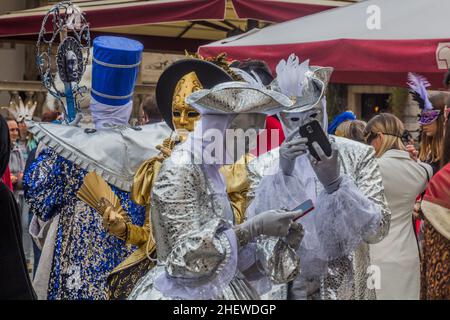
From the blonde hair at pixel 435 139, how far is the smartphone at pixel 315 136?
2.82 meters

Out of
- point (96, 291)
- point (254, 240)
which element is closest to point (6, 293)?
point (254, 240)

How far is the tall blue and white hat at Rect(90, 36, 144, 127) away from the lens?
5543 millimetres

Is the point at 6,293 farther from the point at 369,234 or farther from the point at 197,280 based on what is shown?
the point at 369,234

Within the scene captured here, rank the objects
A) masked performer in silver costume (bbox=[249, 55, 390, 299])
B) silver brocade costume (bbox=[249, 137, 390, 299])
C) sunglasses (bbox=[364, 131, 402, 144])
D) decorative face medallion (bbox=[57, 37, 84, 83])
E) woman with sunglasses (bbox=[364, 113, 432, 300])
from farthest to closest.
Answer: sunglasses (bbox=[364, 131, 402, 144]) → woman with sunglasses (bbox=[364, 113, 432, 300]) → decorative face medallion (bbox=[57, 37, 84, 83]) → silver brocade costume (bbox=[249, 137, 390, 299]) → masked performer in silver costume (bbox=[249, 55, 390, 299])

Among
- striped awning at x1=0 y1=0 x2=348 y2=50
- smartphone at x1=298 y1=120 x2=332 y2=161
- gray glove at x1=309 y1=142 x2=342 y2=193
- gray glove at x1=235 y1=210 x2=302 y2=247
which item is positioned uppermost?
striped awning at x1=0 y1=0 x2=348 y2=50

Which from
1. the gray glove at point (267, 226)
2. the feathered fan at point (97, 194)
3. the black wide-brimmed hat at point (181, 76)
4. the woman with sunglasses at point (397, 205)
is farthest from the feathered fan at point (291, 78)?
the woman with sunglasses at point (397, 205)

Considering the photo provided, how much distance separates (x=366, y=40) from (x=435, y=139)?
0.89 meters

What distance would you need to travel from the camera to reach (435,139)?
6.85 metres

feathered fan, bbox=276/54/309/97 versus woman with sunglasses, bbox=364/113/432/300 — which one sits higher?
feathered fan, bbox=276/54/309/97

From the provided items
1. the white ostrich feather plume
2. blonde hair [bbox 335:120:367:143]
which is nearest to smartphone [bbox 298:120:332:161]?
the white ostrich feather plume

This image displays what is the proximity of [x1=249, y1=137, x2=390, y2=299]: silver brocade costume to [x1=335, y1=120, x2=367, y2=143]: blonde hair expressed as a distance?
2695 mm

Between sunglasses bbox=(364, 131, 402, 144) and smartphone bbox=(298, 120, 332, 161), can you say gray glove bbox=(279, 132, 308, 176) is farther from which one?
sunglasses bbox=(364, 131, 402, 144)

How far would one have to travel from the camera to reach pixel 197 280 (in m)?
3.52

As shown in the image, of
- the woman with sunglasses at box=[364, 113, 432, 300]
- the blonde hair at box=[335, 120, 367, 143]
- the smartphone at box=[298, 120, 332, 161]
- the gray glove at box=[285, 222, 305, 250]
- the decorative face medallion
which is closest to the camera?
the gray glove at box=[285, 222, 305, 250]
